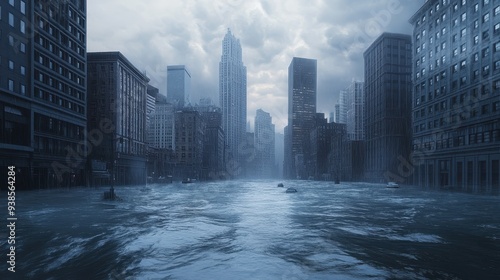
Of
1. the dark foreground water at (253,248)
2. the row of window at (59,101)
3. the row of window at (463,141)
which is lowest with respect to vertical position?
the dark foreground water at (253,248)

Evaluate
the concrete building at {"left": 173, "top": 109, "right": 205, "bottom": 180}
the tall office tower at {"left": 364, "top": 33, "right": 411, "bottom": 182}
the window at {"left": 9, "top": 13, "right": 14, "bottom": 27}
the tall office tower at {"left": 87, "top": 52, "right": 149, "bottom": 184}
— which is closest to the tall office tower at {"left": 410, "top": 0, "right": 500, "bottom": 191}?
the tall office tower at {"left": 364, "top": 33, "right": 411, "bottom": 182}

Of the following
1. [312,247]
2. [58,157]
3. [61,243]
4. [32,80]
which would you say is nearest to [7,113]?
[32,80]

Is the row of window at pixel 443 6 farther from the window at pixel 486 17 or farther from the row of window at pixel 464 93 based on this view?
the row of window at pixel 464 93

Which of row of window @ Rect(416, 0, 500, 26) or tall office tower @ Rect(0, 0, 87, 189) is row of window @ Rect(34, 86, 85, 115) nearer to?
tall office tower @ Rect(0, 0, 87, 189)

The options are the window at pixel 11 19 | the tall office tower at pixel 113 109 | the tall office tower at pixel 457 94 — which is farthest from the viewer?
the tall office tower at pixel 113 109

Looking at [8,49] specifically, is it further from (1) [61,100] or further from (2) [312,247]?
(2) [312,247]

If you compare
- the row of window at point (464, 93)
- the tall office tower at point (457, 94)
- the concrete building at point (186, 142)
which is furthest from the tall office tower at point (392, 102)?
the concrete building at point (186, 142)
